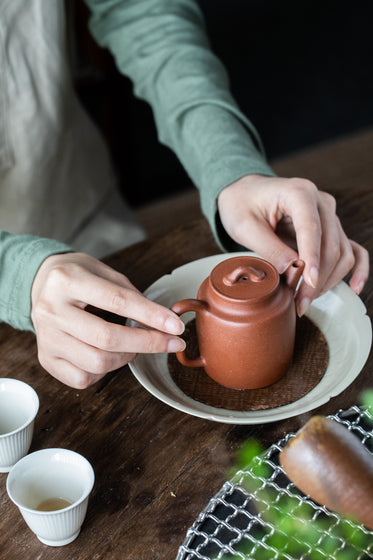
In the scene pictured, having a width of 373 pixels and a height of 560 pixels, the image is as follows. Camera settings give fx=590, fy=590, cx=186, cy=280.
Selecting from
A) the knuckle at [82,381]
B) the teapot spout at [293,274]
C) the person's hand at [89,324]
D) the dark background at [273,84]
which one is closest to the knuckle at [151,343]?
the person's hand at [89,324]

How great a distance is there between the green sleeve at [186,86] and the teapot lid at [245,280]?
28cm

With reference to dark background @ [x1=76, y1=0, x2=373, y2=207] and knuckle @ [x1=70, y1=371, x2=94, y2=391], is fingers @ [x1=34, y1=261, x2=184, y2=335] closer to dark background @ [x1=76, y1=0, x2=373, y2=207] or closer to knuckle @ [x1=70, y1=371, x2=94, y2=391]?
knuckle @ [x1=70, y1=371, x2=94, y2=391]

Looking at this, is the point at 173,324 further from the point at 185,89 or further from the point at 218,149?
the point at 185,89

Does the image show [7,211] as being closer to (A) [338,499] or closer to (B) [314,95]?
(A) [338,499]

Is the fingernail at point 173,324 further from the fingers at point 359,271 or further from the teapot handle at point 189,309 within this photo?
the fingers at point 359,271

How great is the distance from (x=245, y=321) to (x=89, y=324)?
0.71ft

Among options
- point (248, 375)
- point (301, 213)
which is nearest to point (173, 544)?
point (248, 375)

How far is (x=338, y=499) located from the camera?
606mm

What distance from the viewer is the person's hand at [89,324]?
0.80 m

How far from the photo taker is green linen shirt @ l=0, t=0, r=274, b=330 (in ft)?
3.81

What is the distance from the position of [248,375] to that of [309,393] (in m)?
0.09

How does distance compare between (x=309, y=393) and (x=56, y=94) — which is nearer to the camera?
(x=309, y=393)

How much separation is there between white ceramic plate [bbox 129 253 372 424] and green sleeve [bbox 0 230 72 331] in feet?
0.64

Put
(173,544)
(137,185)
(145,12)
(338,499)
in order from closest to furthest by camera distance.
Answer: (338,499) < (173,544) < (145,12) < (137,185)
